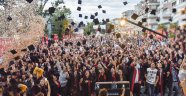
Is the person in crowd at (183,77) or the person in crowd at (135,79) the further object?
the person in crowd at (135,79)

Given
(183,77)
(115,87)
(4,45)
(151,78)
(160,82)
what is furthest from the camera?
(4,45)

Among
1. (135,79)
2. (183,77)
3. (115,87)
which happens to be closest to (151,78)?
(135,79)

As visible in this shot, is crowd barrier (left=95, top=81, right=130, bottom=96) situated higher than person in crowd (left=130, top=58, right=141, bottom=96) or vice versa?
crowd barrier (left=95, top=81, right=130, bottom=96)

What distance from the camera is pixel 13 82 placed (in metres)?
15.0

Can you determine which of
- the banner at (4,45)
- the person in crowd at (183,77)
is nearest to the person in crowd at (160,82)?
the banner at (4,45)

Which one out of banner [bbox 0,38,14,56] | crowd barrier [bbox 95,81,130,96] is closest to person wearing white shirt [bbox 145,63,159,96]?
crowd barrier [bbox 95,81,130,96]

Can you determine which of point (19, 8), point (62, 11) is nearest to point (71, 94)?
point (19, 8)

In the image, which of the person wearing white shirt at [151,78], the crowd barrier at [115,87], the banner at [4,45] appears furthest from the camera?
the banner at [4,45]

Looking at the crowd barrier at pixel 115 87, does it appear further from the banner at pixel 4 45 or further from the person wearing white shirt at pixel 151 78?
the banner at pixel 4 45

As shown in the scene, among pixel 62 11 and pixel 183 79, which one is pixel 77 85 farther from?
pixel 62 11

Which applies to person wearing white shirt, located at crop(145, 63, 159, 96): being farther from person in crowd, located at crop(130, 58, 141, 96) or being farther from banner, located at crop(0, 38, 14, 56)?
banner, located at crop(0, 38, 14, 56)

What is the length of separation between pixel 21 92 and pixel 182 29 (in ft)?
26.1

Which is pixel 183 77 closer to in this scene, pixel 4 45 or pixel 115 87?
pixel 115 87

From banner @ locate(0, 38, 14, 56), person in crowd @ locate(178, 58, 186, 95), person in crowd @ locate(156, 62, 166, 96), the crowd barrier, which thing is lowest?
person in crowd @ locate(156, 62, 166, 96)
